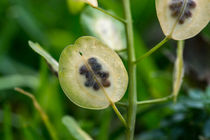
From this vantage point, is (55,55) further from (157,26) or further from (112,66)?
(112,66)

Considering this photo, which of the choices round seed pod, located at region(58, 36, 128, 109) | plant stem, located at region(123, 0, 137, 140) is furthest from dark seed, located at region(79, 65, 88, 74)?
plant stem, located at region(123, 0, 137, 140)

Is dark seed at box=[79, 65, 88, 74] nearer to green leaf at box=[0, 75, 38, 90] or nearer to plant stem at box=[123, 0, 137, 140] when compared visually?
plant stem at box=[123, 0, 137, 140]

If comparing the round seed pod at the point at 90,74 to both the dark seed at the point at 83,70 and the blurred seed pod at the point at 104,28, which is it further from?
the blurred seed pod at the point at 104,28

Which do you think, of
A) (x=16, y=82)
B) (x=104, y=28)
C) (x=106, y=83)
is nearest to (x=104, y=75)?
(x=106, y=83)

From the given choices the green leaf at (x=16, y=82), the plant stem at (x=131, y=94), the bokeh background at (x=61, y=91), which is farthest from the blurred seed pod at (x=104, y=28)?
the green leaf at (x=16, y=82)

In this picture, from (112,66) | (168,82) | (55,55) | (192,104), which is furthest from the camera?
(55,55)

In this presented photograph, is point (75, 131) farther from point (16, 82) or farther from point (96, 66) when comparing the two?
point (16, 82)

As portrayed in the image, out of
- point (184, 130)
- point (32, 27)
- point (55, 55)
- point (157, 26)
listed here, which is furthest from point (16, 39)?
point (184, 130)

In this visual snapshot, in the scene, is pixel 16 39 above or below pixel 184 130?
above
